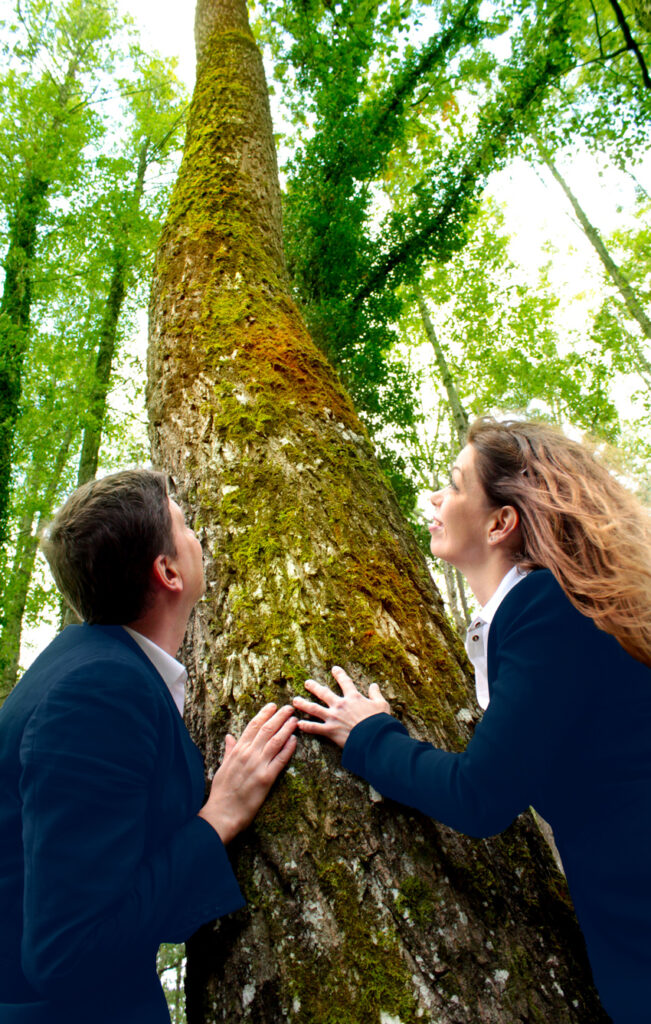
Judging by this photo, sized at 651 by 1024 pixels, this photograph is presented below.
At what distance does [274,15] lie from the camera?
28.9 ft

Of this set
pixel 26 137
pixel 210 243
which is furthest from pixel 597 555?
pixel 26 137

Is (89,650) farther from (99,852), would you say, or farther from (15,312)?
(15,312)

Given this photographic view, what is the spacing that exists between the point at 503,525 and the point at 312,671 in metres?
0.79

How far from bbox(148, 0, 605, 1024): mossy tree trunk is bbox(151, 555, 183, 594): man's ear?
13.0 inches

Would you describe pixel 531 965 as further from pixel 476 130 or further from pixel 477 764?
pixel 476 130

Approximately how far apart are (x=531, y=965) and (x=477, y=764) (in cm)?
53

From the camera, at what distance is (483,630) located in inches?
66.4

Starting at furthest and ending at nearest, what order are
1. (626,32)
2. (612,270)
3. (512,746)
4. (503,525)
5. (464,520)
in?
(612,270)
(626,32)
(464,520)
(503,525)
(512,746)

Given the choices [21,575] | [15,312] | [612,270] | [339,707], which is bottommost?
[339,707]

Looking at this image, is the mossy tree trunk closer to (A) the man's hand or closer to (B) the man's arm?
(A) the man's hand

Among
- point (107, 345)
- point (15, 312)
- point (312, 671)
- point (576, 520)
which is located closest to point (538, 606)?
point (576, 520)

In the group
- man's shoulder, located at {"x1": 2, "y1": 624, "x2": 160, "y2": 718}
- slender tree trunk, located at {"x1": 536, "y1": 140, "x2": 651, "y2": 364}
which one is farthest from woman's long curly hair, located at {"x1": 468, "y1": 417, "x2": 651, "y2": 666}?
slender tree trunk, located at {"x1": 536, "y1": 140, "x2": 651, "y2": 364}

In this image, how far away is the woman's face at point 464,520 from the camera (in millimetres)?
1840

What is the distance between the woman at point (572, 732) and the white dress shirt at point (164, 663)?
428mm
